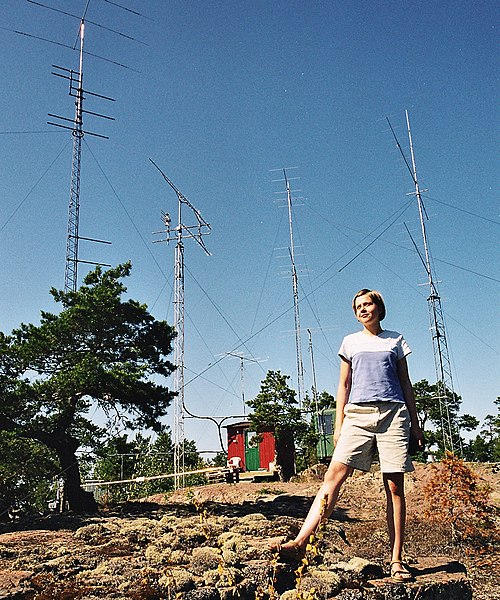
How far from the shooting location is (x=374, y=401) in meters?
3.08

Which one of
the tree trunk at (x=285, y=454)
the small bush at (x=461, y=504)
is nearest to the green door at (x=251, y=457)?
the tree trunk at (x=285, y=454)

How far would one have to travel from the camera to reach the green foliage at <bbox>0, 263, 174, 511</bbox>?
9734mm

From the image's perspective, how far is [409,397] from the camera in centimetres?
317

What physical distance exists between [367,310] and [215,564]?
1.84 metres

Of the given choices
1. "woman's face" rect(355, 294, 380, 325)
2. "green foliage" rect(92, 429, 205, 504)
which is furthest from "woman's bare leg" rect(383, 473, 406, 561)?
"green foliage" rect(92, 429, 205, 504)

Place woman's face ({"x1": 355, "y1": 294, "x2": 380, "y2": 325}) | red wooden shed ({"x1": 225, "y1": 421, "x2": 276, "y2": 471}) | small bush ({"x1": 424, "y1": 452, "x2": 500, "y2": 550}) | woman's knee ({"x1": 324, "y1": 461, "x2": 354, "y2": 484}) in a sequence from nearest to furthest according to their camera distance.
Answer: woman's knee ({"x1": 324, "y1": 461, "x2": 354, "y2": 484}) < woman's face ({"x1": 355, "y1": 294, "x2": 380, "y2": 325}) < small bush ({"x1": 424, "y1": 452, "x2": 500, "y2": 550}) < red wooden shed ({"x1": 225, "y1": 421, "x2": 276, "y2": 471})

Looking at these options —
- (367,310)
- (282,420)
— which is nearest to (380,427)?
(367,310)

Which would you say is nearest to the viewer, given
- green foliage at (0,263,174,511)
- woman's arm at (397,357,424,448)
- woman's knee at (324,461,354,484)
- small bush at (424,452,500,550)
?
woman's knee at (324,461,354,484)

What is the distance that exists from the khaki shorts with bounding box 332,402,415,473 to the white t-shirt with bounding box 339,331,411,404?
47mm

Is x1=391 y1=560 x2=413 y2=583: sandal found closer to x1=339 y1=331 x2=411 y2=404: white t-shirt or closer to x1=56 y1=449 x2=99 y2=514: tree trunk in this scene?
x1=339 y1=331 x2=411 y2=404: white t-shirt

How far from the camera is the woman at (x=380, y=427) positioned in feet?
9.93

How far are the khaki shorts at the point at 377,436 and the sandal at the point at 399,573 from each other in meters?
0.53

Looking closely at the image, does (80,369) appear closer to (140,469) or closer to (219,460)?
(140,469)

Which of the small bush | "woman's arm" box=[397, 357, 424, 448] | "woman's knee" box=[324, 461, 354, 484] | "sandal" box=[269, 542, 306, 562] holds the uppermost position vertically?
"woman's arm" box=[397, 357, 424, 448]
